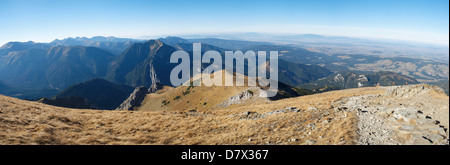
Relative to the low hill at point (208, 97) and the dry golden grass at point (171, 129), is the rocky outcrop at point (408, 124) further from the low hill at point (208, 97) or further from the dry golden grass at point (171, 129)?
the low hill at point (208, 97)

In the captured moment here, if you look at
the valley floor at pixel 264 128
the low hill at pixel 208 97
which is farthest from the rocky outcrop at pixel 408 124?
the low hill at pixel 208 97

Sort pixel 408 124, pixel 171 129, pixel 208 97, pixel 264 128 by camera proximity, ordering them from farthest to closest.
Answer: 1. pixel 208 97
2. pixel 171 129
3. pixel 264 128
4. pixel 408 124

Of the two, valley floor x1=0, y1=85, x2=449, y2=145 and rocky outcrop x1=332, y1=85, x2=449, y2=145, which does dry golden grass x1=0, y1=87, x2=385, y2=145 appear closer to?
valley floor x1=0, y1=85, x2=449, y2=145

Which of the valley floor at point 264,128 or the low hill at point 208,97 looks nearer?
the valley floor at point 264,128

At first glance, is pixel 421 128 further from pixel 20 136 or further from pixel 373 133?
pixel 20 136

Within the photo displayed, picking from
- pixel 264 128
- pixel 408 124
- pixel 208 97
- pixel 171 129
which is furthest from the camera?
pixel 208 97

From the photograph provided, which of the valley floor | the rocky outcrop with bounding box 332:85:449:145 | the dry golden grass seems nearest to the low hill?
the valley floor

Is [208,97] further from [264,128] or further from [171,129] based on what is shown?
[264,128]

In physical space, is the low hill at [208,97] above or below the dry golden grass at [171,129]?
below

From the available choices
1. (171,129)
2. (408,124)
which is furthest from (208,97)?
(408,124)

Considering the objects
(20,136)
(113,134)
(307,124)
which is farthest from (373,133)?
(20,136)

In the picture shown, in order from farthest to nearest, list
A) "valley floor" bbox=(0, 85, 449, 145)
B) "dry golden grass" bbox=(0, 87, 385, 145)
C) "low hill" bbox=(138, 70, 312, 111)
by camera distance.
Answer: "low hill" bbox=(138, 70, 312, 111) → "dry golden grass" bbox=(0, 87, 385, 145) → "valley floor" bbox=(0, 85, 449, 145)

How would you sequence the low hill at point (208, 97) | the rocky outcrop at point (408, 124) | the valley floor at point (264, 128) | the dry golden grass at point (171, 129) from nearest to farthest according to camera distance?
1. the rocky outcrop at point (408, 124)
2. the valley floor at point (264, 128)
3. the dry golden grass at point (171, 129)
4. the low hill at point (208, 97)
